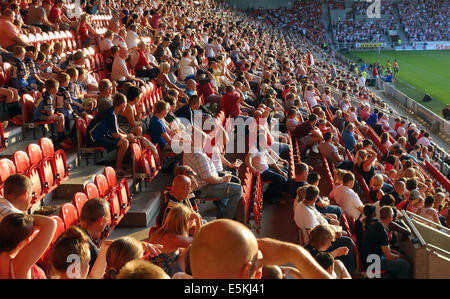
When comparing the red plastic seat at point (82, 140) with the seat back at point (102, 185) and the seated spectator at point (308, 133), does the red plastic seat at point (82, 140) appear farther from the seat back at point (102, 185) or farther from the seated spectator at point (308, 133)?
the seated spectator at point (308, 133)

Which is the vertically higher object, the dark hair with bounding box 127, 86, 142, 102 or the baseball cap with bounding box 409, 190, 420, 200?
the dark hair with bounding box 127, 86, 142, 102

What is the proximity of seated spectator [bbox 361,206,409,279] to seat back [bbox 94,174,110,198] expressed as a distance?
9.63ft

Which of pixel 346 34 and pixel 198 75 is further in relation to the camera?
pixel 346 34

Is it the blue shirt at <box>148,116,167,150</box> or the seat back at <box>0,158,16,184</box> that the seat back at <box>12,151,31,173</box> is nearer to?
the seat back at <box>0,158,16,184</box>

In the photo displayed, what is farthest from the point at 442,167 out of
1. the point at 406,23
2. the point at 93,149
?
the point at 406,23

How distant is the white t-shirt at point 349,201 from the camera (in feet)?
23.1

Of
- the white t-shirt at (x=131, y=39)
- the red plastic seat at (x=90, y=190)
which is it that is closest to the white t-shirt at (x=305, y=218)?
the red plastic seat at (x=90, y=190)

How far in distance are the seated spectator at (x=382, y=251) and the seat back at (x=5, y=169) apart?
3.85 m

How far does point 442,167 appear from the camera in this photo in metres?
14.9

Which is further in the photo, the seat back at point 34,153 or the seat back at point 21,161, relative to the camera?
the seat back at point 34,153

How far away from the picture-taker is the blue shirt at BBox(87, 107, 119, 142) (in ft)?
21.9

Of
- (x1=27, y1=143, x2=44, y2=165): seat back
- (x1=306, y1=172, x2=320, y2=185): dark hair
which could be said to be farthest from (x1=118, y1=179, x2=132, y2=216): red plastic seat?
(x1=306, y1=172, x2=320, y2=185): dark hair

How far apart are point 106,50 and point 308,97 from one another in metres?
5.82

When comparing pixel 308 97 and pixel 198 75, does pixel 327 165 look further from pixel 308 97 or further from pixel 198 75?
pixel 308 97
